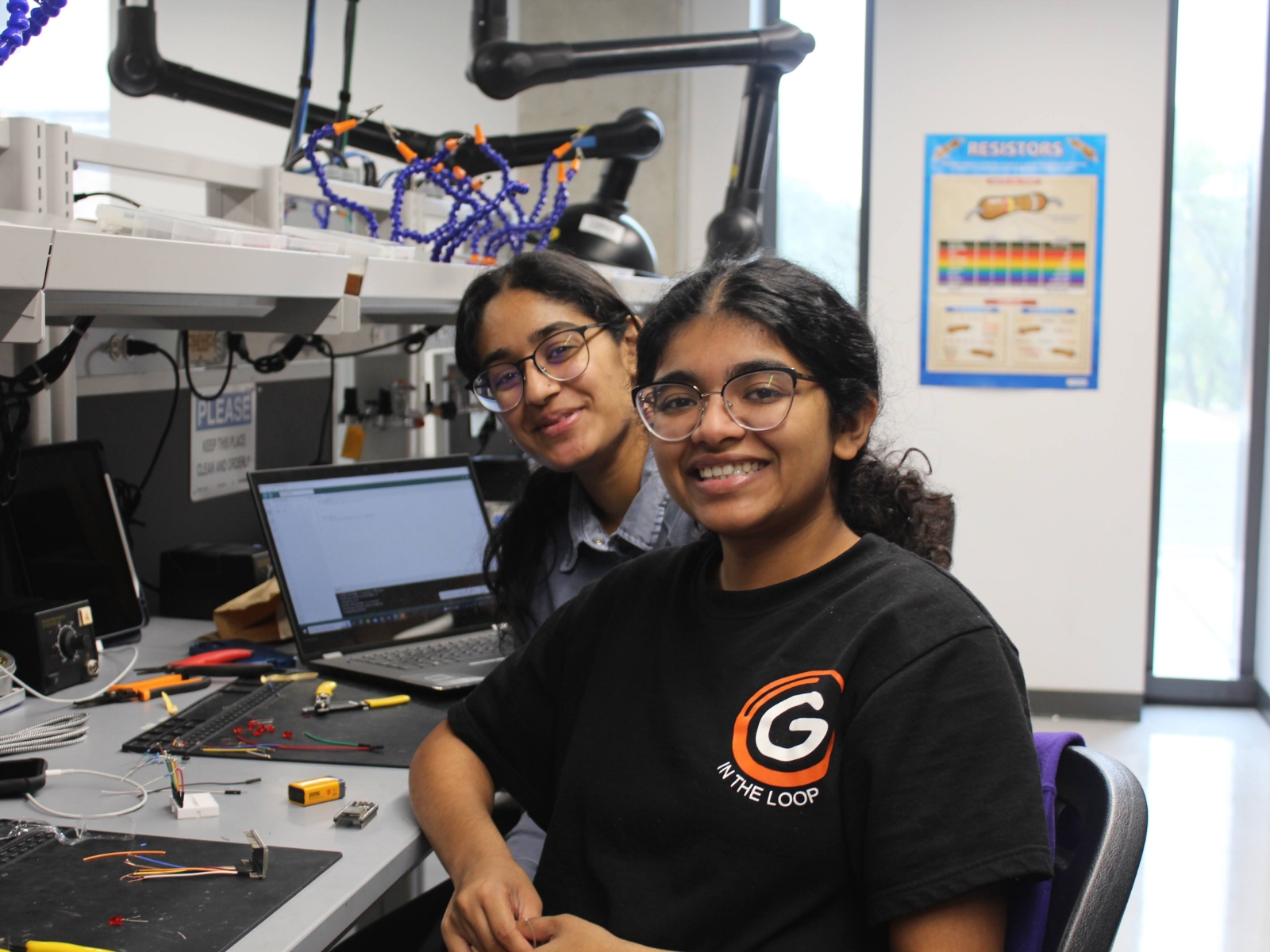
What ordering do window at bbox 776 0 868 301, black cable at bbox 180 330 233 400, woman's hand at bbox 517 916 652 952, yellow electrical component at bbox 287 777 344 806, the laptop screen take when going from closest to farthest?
woman's hand at bbox 517 916 652 952 < yellow electrical component at bbox 287 777 344 806 < the laptop screen < black cable at bbox 180 330 233 400 < window at bbox 776 0 868 301

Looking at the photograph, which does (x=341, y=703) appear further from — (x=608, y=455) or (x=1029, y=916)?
(x=1029, y=916)

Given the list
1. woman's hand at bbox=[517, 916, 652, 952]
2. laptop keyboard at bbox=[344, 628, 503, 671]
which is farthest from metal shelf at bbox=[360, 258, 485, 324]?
woman's hand at bbox=[517, 916, 652, 952]

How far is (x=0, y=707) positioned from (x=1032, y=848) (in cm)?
117

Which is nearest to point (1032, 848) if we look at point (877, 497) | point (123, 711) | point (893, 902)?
point (893, 902)

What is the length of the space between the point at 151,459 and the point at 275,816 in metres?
1.07

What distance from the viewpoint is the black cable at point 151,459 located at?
6.09ft

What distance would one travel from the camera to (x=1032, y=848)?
749 mm

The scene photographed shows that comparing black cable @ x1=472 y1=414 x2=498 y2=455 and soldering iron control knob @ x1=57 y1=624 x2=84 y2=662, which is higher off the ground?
black cable @ x1=472 y1=414 x2=498 y2=455

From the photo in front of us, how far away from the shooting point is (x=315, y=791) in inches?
43.4

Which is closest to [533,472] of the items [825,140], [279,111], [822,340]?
[822,340]

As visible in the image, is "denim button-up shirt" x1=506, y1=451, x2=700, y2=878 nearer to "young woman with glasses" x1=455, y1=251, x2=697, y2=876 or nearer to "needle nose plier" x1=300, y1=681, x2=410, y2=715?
"young woman with glasses" x1=455, y1=251, x2=697, y2=876

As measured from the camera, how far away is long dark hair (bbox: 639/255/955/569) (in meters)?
0.95

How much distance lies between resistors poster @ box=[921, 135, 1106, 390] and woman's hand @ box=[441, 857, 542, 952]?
290cm

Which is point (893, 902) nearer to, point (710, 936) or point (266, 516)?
point (710, 936)
